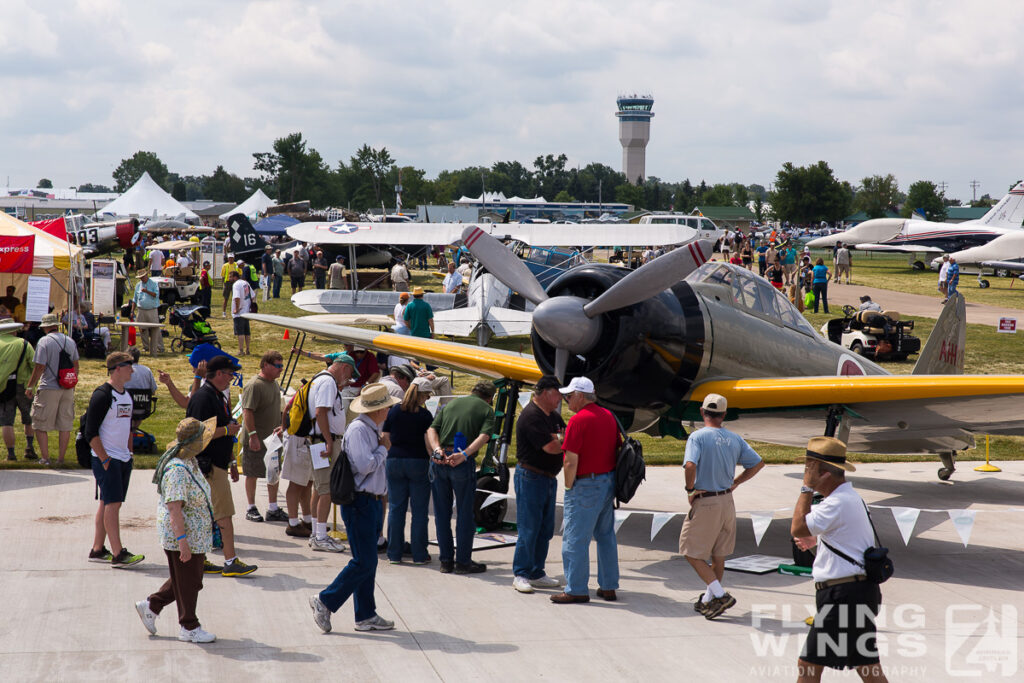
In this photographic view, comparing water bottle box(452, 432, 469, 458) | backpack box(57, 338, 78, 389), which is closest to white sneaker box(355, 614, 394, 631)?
water bottle box(452, 432, 469, 458)

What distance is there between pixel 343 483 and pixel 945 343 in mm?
8045

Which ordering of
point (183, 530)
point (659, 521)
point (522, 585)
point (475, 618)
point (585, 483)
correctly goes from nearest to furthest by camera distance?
point (183, 530) → point (475, 618) → point (585, 483) → point (522, 585) → point (659, 521)

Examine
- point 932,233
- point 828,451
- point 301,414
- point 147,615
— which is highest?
point 932,233

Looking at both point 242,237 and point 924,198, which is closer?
point 242,237

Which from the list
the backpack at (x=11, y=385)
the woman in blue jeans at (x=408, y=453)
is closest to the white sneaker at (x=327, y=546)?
the woman in blue jeans at (x=408, y=453)

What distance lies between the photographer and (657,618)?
6676mm

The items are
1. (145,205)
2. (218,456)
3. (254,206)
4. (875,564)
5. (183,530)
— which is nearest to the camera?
(875,564)

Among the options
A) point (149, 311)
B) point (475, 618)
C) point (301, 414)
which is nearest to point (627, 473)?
point (475, 618)

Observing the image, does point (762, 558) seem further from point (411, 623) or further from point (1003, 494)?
point (1003, 494)

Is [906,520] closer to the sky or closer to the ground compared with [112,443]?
closer to the ground

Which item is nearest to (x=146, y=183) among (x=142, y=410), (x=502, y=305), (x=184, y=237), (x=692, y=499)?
(x=184, y=237)

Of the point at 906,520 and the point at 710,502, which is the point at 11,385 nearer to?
the point at 710,502

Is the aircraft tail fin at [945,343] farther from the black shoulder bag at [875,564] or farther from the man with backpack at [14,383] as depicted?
the man with backpack at [14,383]

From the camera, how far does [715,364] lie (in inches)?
341
